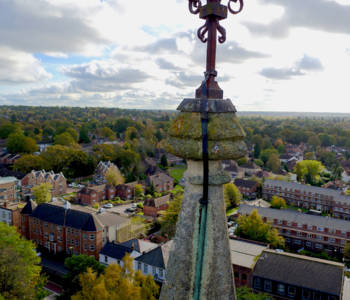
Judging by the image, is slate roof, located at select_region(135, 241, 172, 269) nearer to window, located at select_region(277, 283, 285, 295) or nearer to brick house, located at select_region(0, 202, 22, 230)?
window, located at select_region(277, 283, 285, 295)

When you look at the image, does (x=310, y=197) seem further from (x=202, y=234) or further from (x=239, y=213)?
(x=202, y=234)

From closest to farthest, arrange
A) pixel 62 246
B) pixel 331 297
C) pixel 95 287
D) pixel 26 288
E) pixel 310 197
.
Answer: pixel 95 287 → pixel 26 288 → pixel 331 297 → pixel 62 246 → pixel 310 197

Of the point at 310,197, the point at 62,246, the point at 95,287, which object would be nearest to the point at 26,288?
the point at 95,287

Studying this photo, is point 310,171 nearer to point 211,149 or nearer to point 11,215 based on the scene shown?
point 11,215

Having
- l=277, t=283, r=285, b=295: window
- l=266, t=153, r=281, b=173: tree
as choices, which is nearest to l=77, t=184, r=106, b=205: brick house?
l=277, t=283, r=285, b=295: window

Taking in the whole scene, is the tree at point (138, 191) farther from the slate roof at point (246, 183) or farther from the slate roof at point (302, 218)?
the slate roof at point (302, 218)
